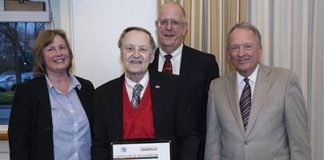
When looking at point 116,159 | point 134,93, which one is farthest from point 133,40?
point 116,159

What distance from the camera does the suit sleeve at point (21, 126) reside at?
2.04 metres

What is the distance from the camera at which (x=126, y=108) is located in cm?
183

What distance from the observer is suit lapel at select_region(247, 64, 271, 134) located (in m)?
1.91

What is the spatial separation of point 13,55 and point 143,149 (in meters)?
2.05

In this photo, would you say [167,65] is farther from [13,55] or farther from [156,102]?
[13,55]

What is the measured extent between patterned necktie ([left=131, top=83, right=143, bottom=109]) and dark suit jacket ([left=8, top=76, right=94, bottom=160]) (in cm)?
54

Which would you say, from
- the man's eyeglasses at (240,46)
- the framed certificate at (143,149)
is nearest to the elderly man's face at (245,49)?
the man's eyeglasses at (240,46)

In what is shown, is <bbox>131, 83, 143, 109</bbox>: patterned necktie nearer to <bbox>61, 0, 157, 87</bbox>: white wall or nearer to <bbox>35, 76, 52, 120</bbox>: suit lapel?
<bbox>35, 76, 52, 120</bbox>: suit lapel

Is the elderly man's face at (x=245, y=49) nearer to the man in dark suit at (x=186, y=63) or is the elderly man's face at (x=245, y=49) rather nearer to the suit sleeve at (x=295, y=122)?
the suit sleeve at (x=295, y=122)

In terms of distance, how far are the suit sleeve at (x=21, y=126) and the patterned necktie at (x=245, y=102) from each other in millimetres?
1175

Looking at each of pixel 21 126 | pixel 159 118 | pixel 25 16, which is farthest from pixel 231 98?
pixel 25 16

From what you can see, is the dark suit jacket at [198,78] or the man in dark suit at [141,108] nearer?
the man in dark suit at [141,108]

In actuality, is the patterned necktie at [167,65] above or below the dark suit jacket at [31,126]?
above

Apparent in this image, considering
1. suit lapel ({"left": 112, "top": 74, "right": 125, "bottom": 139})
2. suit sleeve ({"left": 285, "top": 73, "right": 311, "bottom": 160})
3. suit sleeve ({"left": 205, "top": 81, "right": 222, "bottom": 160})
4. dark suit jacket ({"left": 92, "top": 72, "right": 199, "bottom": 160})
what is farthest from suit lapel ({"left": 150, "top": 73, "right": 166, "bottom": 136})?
suit sleeve ({"left": 285, "top": 73, "right": 311, "bottom": 160})
